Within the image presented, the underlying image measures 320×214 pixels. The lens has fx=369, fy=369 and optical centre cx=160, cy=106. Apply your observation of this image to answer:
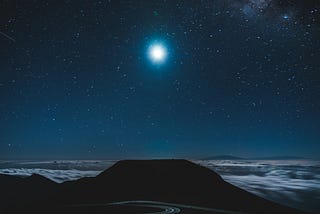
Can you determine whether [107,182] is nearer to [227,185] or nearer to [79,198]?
[79,198]

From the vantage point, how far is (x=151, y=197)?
145m

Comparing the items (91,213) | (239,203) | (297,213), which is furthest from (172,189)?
(91,213)

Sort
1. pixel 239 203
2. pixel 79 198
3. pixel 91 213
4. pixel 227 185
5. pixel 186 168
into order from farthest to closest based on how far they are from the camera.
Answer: pixel 186 168, pixel 227 185, pixel 79 198, pixel 239 203, pixel 91 213

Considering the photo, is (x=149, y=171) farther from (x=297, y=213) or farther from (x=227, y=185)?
(x=297, y=213)

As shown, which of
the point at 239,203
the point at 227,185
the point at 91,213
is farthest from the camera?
the point at 227,185

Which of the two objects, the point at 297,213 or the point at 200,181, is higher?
the point at 200,181

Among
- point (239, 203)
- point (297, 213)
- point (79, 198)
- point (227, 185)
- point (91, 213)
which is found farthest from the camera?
point (227, 185)

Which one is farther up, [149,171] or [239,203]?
[149,171]

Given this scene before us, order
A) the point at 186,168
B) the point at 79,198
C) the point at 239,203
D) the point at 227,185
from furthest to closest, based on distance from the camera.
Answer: the point at 186,168 < the point at 227,185 < the point at 79,198 < the point at 239,203

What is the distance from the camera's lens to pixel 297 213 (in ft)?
440

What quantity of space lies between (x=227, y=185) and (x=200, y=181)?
12.6m

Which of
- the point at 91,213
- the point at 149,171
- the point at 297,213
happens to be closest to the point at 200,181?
the point at 149,171

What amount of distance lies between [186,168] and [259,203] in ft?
159

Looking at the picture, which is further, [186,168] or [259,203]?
[186,168]
